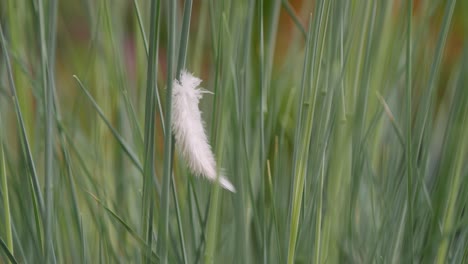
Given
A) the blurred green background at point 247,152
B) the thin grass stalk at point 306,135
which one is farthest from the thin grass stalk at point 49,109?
the thin grass stalk at point 306,135

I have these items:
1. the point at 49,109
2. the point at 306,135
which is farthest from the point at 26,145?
the point at 306,135

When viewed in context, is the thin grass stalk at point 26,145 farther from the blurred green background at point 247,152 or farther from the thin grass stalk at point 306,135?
the thin grass stalk at point 306,135

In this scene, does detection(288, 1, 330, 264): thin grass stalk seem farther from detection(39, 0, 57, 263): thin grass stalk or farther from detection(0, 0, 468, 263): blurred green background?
detection(39, 0, 57, 263): thin grass stalk

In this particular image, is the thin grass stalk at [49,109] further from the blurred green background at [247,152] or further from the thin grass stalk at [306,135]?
the thin grass stalk at [306,135]

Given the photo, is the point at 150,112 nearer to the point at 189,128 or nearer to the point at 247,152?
the point at 189,128

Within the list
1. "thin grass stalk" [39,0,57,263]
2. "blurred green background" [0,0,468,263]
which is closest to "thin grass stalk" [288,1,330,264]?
"blurred green background" [0,0,468,263]

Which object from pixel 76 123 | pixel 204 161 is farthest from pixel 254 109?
pixel 204 161

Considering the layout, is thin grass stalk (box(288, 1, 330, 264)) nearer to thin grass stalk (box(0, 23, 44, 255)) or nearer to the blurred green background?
the blurred green background
